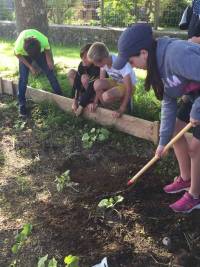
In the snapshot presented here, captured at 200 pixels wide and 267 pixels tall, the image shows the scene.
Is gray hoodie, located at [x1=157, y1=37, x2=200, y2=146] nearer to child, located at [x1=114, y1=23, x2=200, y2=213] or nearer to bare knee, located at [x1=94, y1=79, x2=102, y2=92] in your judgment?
child, located at [x1=114, y1=23, x2=200, y2=213]

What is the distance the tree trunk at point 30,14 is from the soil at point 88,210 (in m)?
3.26

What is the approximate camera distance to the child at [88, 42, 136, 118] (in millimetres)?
5270

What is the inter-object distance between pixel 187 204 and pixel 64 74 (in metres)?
4.80

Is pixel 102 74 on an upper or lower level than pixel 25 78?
upper

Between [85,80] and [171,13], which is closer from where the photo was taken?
[85,80]

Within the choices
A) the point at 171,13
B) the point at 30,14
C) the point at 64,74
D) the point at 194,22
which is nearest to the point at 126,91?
the point at 194,22

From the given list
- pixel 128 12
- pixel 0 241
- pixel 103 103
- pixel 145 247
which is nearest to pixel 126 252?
pixel 145 247

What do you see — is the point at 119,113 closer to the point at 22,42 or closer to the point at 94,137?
the point at 94,137

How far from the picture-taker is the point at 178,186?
13.4ft

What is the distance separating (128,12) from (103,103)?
6561 millimetres

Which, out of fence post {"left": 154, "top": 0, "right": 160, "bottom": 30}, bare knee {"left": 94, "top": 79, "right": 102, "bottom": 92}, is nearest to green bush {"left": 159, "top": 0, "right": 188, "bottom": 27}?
fence post {"left": 154, "top": 0, "right": 160, "bottom": 30}

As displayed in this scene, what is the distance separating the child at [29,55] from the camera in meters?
6.49

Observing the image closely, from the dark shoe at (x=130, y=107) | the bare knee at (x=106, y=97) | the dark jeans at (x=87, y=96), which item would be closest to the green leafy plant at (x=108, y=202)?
the bare knee at (x=106, y=97)

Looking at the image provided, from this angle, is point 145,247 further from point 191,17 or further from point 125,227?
point 191,17
